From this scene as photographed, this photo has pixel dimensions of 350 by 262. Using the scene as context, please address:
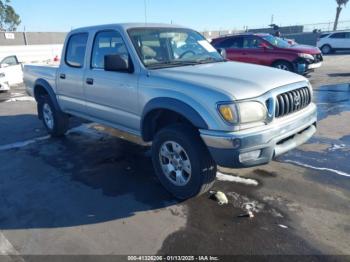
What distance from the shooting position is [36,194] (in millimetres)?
4137

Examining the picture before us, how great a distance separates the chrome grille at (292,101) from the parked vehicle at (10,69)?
11.3 m

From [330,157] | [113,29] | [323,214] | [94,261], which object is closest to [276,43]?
[330,157]

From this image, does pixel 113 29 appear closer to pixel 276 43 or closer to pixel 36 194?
pixel 36 194

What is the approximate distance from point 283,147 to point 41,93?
507cm

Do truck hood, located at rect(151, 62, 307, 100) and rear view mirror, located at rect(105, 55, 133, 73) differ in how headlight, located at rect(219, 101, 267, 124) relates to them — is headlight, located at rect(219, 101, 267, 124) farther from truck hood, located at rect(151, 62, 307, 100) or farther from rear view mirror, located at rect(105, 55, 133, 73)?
rear view mirror, located at rect(105, 55, 133, 73)

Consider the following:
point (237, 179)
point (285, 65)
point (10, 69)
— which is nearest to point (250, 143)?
point (237, 179)

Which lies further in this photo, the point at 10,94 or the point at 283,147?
the point at 10,94

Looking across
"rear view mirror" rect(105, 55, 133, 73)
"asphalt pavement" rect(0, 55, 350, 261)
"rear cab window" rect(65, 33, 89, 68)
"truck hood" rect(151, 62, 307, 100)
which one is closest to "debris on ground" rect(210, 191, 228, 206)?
"asphalt pavement" rect(0, 55, 350, 261)

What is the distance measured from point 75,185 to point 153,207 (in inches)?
47.8

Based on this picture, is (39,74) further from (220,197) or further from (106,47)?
(220,197)

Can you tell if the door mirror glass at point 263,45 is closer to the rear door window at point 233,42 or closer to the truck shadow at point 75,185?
the rear door window at point 233,42

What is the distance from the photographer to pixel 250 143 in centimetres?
324

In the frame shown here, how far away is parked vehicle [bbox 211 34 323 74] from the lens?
12.0 meters

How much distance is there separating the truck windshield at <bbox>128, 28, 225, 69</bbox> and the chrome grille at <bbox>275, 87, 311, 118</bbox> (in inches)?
52.8
